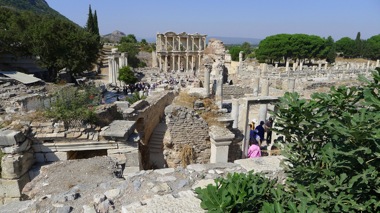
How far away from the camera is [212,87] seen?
21.2 meters

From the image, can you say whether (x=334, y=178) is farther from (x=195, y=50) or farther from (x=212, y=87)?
(x=195, y=50)

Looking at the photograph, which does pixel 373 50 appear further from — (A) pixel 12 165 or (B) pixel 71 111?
(A) pixel 12 165

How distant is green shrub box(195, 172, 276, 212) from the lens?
2.68 metres

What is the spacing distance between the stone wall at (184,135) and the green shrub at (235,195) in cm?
510

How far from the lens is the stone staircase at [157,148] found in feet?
31.4

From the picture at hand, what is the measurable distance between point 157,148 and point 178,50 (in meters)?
57.0

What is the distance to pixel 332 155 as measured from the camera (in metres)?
2.63

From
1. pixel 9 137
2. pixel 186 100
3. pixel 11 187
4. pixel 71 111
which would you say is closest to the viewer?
pixel 9 137

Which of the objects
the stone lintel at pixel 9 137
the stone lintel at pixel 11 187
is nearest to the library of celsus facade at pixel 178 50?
the stone lintel at pixel 9 137

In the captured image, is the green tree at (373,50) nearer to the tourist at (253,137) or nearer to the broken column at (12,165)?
the tourist at (253,137)

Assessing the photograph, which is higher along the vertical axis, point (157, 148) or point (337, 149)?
point (337, 149)

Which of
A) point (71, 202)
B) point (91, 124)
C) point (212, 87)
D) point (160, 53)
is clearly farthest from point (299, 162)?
point (160, 53)

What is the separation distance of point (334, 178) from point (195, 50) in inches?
2643

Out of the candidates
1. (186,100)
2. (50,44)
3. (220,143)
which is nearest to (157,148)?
(186,100)
